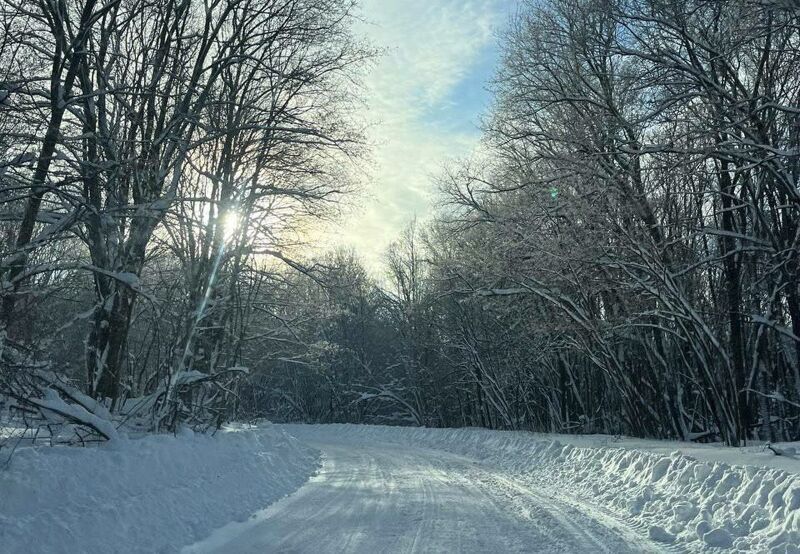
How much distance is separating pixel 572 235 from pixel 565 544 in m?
10.8

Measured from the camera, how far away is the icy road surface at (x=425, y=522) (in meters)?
6.96

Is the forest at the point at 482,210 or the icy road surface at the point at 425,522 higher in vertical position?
the forest at the point at 482,210

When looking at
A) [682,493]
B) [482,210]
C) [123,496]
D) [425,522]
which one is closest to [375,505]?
[425,522]

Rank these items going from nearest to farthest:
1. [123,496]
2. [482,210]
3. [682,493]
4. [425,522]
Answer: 1. [123,496]
2. [425,522]
3. [682,493]
4. [482,210]

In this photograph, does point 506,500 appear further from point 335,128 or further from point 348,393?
point 348,393

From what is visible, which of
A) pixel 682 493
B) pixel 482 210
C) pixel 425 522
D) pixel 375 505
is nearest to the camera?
pixel 425 522

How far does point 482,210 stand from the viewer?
824 inches

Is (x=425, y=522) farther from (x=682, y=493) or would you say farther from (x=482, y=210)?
(x=482, y=210)

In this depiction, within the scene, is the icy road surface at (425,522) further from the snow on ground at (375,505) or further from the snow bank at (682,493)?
the snow bank at (682,493)

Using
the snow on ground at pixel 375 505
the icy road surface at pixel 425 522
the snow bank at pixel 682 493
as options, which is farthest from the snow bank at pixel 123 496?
the snow bank at pixel 682 493

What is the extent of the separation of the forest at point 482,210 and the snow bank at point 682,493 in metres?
3.86

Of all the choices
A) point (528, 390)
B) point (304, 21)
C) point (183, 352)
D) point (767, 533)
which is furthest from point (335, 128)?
point (528, 390)

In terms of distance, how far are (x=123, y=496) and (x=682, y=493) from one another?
7218mm

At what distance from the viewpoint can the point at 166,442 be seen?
9.31 meters
